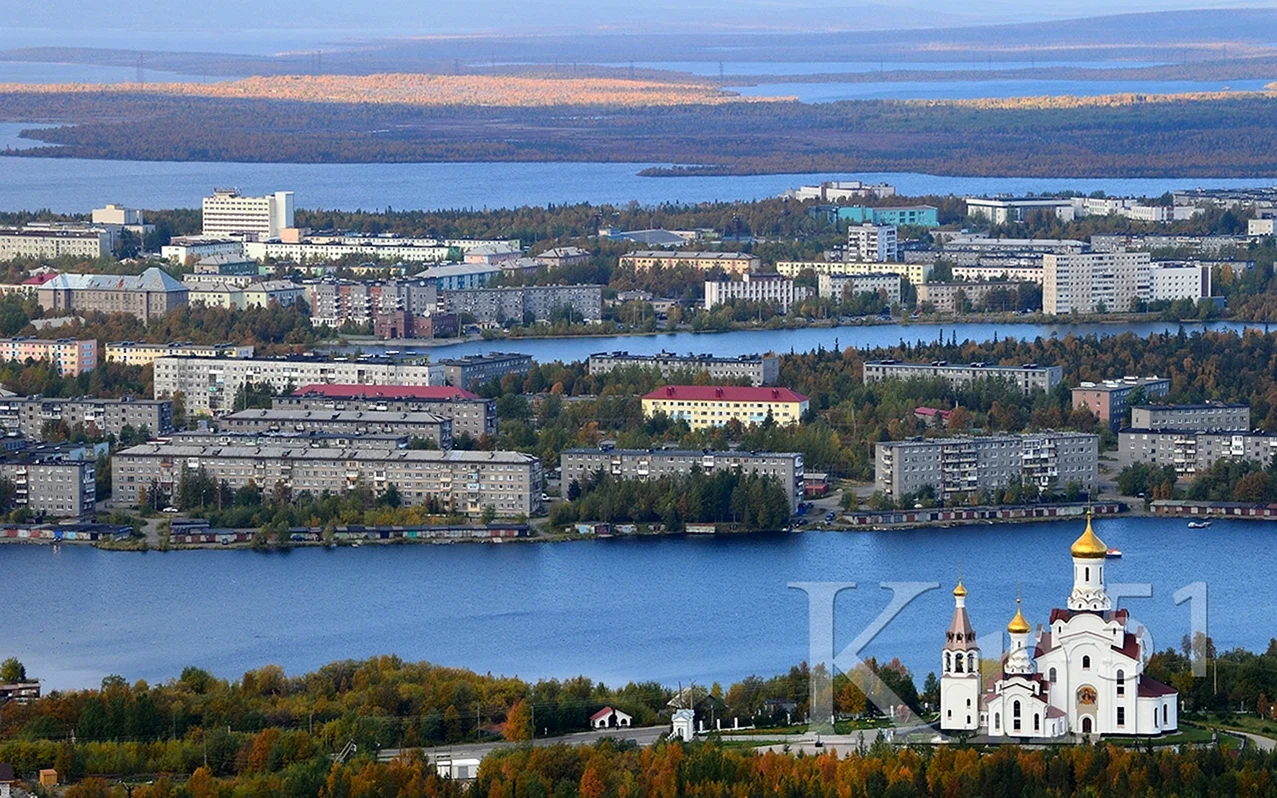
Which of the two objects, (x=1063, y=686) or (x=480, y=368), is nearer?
(x=1063, y=686)

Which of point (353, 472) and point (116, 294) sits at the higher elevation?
point (116, 294)

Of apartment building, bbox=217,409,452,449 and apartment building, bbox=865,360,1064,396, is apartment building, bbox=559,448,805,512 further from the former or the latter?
apartment building, bbox=865,360,1064,396

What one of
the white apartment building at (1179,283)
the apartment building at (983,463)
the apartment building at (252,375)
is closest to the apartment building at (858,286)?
the white apartment building at (1179,283)

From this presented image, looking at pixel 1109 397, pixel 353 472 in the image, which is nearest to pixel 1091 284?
pixel 1109 397

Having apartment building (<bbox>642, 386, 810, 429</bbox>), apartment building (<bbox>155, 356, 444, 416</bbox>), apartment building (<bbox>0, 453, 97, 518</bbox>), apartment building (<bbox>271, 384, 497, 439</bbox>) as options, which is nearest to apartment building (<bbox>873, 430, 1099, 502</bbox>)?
apartment building (<bbox>642, 386, 810, 429</bbox>)

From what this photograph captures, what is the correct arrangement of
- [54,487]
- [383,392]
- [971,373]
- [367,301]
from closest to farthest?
[54,487]
[383,392]
[971,373]
[367,301]

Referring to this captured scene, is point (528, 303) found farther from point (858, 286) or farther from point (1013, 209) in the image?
point (1013, 209)
